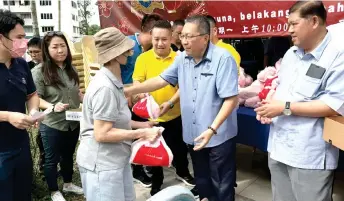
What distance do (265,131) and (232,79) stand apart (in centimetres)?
97

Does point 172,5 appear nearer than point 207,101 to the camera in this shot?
No

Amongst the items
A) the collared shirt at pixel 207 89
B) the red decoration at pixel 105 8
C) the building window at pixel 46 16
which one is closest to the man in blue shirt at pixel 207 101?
the collared shirt at pixel 207 89

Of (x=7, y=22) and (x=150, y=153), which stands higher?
(x=7, y=22)

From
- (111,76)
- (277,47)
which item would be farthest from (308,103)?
(277,47)

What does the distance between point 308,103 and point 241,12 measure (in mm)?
1914

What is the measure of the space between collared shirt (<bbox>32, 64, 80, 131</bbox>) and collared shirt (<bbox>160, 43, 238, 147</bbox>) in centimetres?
116

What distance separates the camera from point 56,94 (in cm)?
284

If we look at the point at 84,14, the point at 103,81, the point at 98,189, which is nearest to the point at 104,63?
the point at 103,81

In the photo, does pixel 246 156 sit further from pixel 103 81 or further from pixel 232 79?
pixel 103 81

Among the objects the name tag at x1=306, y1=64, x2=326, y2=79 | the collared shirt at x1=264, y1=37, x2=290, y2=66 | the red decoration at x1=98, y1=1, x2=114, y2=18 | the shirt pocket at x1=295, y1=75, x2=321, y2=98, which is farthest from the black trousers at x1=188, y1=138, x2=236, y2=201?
the red decoration at x1=98, y1=1, x2=114, y2=18

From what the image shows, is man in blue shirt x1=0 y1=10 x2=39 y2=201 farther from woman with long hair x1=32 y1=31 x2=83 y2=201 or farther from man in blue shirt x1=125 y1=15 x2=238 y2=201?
man in blue shirt x1=125 y1=15 x2=238 y2=201

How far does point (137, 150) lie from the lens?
5.98ft

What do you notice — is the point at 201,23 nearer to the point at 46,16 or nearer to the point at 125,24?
the point at 125,24

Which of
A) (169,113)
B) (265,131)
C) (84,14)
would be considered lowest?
(265,131)
